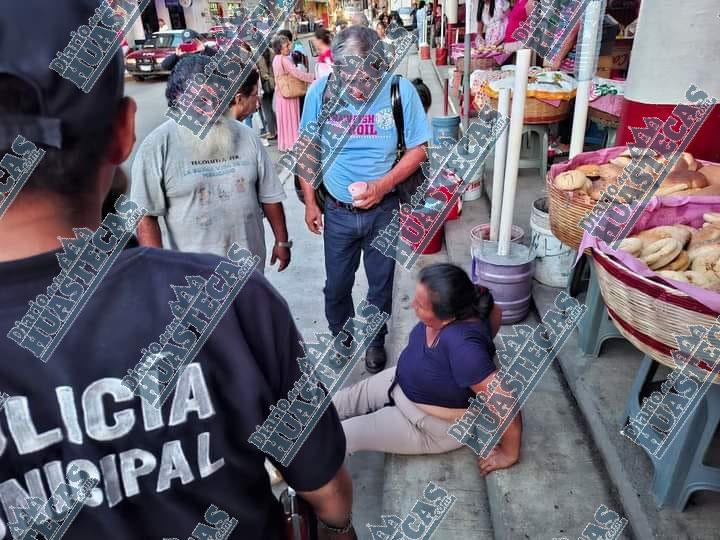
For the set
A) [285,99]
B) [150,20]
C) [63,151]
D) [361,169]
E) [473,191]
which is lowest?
[150,20]

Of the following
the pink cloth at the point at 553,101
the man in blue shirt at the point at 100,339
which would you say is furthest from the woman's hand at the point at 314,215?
the pink cloth at the point at 553,101

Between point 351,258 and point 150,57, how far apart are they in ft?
49.2

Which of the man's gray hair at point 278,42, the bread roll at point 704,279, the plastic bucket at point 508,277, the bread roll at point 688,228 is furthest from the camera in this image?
the man's gray hair at point 278,42

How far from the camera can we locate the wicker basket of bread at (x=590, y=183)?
2.13 m

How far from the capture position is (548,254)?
3119mm

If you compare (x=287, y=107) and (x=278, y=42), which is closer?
(x=287, y=107)

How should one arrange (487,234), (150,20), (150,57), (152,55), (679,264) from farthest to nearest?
1. (150,20)
2. (152,55)
3. (150,57)
4. (487,234)
5. (679,264)

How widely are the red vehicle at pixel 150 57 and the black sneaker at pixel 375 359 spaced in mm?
14020

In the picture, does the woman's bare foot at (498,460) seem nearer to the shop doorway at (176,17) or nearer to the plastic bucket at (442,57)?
the plastic bucket at (442,57)

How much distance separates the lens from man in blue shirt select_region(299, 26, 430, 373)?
8.52 ft

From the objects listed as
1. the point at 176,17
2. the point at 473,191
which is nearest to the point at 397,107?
the point at 473,191

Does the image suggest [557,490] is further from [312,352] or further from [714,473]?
[312,352]

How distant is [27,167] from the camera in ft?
2.10

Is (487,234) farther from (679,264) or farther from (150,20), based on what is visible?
(150,20)
